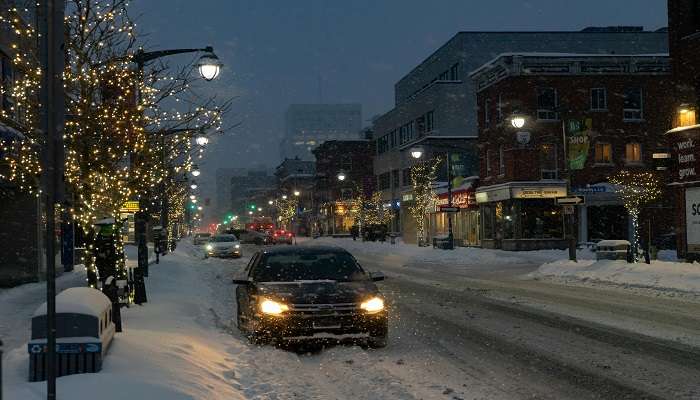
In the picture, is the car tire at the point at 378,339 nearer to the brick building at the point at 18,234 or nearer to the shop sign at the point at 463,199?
the brick building at the point at 18,234

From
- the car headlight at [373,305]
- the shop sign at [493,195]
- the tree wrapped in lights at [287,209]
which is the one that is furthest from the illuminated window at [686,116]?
the tree wrapped in lights at [287,209]

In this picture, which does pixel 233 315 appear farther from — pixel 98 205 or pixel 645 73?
pixel 645 73

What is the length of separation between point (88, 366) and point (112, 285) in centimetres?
370

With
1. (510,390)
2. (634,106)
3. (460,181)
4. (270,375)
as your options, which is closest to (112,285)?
(270,375)

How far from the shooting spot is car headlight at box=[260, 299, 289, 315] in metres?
10.3

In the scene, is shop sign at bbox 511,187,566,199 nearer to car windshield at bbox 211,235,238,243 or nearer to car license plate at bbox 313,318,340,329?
car windshield at bbox 211,235,238,243

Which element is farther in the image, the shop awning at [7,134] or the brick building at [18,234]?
the brick building at [18,234]

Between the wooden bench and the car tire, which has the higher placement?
the wooden bench

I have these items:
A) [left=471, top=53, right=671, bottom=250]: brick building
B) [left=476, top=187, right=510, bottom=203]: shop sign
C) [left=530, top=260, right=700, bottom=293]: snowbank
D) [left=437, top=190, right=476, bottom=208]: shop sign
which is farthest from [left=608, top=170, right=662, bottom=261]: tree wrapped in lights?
[left=437, top=190, right=476, bottom=208]: shop sign

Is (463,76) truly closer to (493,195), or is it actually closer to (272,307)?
(493,195)

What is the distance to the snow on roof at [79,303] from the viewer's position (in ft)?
22.5

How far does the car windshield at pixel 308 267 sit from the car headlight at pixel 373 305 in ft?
2.77

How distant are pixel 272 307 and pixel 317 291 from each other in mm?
672

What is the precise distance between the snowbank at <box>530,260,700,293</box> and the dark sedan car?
11709 mm
